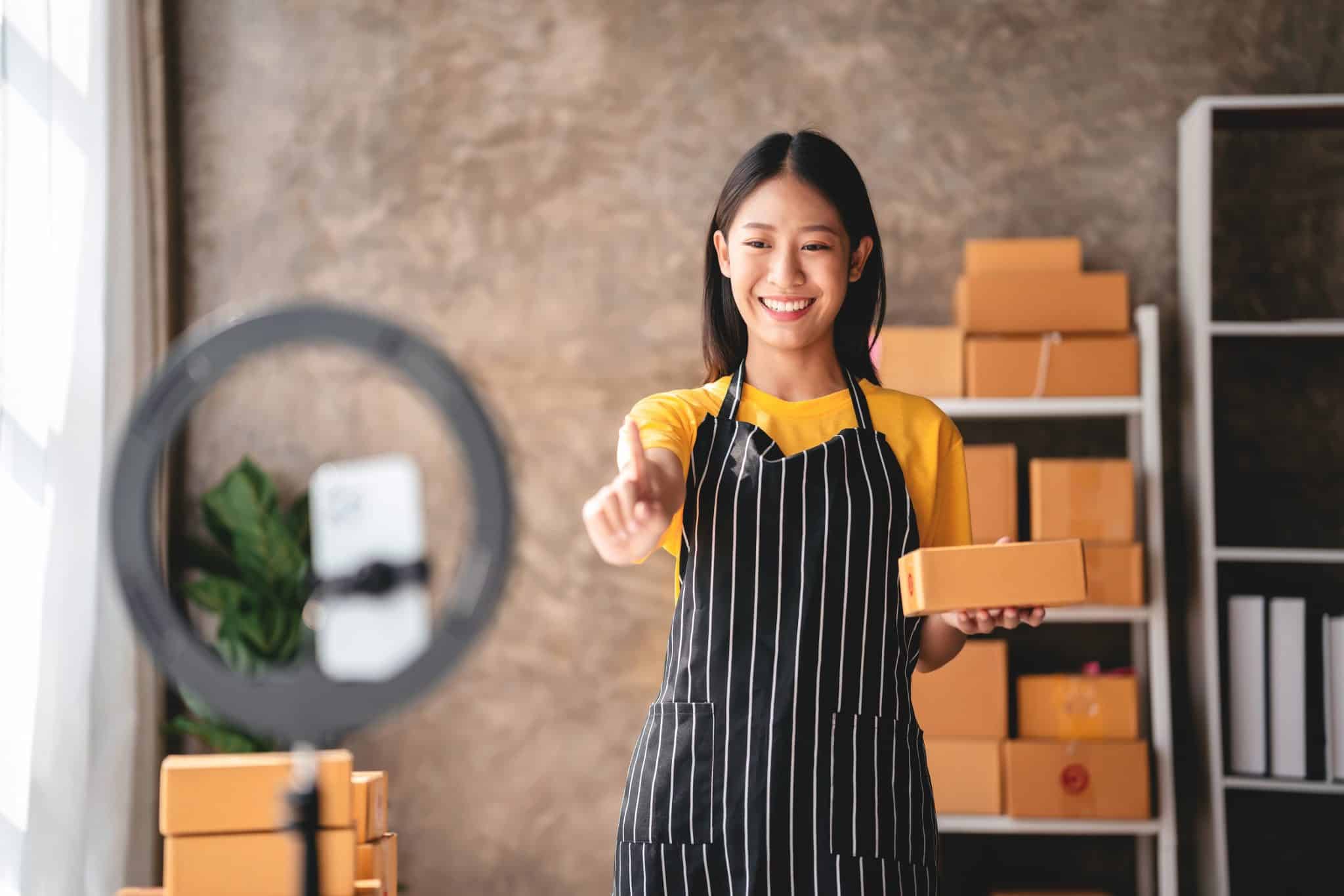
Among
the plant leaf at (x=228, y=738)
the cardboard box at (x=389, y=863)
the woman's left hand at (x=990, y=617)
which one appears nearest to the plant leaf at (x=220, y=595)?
the plant leaf at (x=228, y=738)

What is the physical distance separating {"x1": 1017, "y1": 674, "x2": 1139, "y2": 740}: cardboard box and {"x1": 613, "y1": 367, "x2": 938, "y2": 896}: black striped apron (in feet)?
4.06

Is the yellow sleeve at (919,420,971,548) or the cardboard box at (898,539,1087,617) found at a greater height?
the yellow sleeve at (919,420,971,548)

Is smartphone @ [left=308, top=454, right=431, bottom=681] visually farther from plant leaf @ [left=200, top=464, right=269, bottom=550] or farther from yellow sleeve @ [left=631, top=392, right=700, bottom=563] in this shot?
plant leaf @ [left=200, top=464, right=269, bottom=550]

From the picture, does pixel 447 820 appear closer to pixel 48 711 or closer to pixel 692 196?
pixel 48 711

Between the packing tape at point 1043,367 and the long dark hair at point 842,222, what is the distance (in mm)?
1127

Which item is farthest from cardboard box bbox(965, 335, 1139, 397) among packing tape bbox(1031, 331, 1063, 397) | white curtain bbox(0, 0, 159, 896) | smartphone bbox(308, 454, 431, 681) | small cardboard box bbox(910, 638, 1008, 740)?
smartphone bbox(308, 454, 431, 681)

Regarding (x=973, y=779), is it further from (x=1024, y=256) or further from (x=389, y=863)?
(x=389, y=863)

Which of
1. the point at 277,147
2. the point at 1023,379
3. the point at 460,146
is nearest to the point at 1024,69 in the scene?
the point at 1023,379

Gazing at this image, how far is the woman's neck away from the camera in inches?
51.0

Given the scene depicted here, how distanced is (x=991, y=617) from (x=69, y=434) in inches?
74.5

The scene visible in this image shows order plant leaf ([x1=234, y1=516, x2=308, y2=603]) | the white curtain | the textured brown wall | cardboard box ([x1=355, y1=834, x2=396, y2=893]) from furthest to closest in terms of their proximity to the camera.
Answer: the textured brown wall < plant leaf ([x1=234, y1=516, x2=308, y2=603]) < the white curtain < cardboard box ([x1=355, y1=834, x2=396, y2=893])

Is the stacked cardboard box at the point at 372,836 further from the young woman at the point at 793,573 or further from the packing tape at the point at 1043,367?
the packing tape at the point at 1043,367

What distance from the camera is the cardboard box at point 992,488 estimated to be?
2350mm

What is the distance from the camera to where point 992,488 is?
7.72 ft
